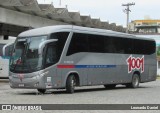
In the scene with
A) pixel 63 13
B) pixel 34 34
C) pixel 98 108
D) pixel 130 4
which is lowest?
pixel 98 108

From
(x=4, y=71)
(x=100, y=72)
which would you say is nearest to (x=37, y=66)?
(x=100, y=72)

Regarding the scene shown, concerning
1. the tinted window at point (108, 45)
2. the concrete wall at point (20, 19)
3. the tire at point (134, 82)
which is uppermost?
the concrete wall at point (20, 19)

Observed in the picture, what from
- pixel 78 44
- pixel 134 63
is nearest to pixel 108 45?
pixel 78 44

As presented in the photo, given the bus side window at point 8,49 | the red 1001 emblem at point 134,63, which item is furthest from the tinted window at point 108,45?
the bus side window at point 8,49

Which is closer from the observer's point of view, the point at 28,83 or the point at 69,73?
the point at 28,83

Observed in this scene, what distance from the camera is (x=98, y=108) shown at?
48.3 ft

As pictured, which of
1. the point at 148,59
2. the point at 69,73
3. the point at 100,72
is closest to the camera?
the point at 69,73

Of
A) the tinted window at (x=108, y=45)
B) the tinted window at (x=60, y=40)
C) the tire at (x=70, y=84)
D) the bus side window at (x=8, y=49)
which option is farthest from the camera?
the bus side window at (x=8, y=49)

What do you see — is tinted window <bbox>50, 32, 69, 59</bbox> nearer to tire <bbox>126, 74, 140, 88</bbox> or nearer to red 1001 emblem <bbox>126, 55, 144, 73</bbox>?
red 1001 emblem <bbox>126, 55, 144, 73</bbox>

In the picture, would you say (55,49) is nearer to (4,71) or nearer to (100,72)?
(100,72)

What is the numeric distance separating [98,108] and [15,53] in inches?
328

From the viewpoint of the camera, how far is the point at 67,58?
22219mm

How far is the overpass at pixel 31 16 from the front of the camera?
34719 millimetres

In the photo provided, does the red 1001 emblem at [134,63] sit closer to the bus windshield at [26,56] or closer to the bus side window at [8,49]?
the bus side window at [8,49]
